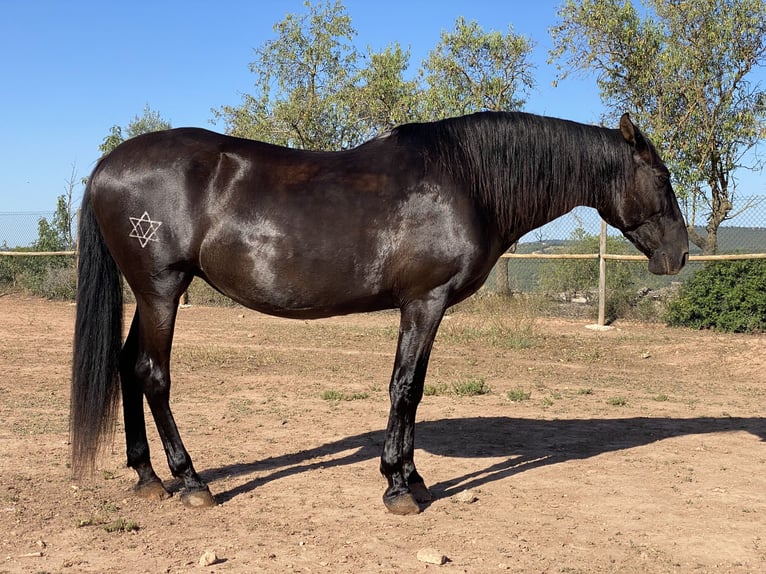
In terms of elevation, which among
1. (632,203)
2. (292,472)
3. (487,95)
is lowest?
(292,472)

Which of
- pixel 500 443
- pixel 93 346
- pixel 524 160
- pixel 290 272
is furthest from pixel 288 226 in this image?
pixel 500 443

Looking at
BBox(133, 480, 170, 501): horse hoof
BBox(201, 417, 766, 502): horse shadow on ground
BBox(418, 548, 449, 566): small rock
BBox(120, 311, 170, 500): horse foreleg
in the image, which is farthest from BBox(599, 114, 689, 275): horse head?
BBox(133, 480, 170, 501): horse hoof

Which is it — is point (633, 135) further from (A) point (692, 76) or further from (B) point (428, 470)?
(A) point (692, 76)

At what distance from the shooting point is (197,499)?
4160mm

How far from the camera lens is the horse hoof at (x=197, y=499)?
416 centimetres

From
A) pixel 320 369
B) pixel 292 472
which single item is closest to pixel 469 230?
pixel 292 472

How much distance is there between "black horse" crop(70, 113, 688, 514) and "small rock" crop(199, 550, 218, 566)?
2.81 feet

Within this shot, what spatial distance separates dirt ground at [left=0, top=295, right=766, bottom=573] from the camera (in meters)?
3.52

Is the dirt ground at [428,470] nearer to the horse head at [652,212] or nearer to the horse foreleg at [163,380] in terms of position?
the horse foreleg at [163,380]

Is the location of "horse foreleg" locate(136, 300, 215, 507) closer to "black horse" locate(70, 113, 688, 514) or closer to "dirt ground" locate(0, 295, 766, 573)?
"black horse" locate(70, 113, 688, 514)

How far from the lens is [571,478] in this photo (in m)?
4.77

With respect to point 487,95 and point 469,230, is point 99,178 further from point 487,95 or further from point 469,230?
point 487,95

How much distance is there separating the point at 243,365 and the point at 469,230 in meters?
5.56

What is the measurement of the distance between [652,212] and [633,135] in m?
0.51
